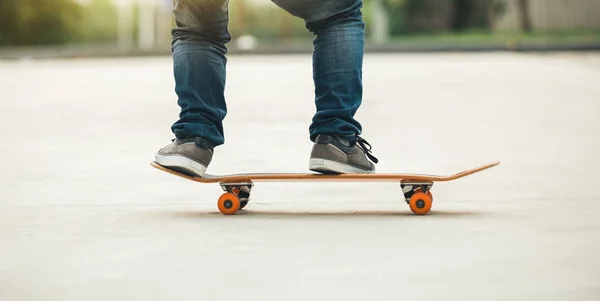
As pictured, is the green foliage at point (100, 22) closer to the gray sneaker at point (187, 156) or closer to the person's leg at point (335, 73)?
the gray sneaker at point (187, 156)

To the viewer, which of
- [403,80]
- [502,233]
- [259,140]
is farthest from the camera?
[403,80]

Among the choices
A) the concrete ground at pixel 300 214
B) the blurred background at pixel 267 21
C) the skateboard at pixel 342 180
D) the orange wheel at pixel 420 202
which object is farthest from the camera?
the blurred background at pixel 267 21

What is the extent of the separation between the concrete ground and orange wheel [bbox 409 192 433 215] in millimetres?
45

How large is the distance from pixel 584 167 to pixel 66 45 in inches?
1071

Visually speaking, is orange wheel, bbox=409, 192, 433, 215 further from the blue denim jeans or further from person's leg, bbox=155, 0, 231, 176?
person's leg, bbox=155, 0, 231, 176

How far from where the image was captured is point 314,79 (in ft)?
12.4

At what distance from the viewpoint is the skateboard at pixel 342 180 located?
143 inches

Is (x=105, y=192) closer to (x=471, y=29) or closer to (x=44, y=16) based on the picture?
(x=44, y=16)

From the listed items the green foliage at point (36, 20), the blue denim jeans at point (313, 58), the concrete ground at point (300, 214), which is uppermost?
the green foliage at point (36, 20)

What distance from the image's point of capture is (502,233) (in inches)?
135

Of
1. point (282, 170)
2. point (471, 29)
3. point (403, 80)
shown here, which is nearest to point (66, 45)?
point (471, 29)

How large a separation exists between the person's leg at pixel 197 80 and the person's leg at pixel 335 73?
0.25 m

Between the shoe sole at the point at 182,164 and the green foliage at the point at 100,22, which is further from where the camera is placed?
the green foliage at the point at 100,22

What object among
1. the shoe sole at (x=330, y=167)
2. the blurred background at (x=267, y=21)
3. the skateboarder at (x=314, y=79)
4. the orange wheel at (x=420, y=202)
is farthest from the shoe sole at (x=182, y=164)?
the blurred background at (x=267, y=21)
